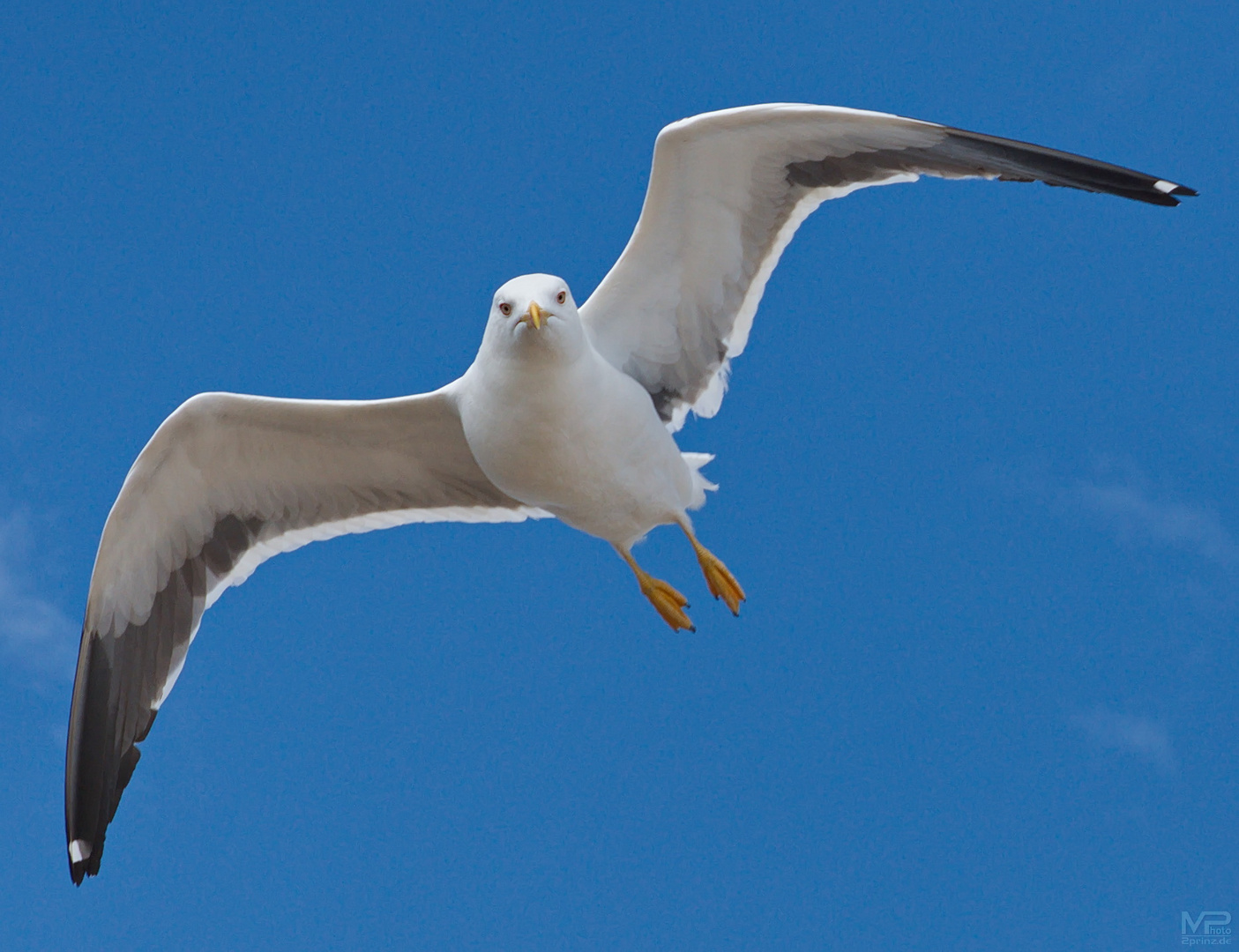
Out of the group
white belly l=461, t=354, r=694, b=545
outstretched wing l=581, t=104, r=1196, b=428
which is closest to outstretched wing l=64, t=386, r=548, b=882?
white belly l=461, t=354, r=694, b=545

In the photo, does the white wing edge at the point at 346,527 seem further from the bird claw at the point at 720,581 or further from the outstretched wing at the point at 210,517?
the bird claw at the point at 720,581

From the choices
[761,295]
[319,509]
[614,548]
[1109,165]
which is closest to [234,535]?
[319,509]

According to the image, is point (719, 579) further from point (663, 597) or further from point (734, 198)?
point (734, 198)

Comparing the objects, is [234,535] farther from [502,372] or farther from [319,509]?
[502,372]

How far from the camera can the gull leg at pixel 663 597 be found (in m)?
9.41

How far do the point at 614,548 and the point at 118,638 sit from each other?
10.5ft

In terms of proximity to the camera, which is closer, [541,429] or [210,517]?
[541,429]

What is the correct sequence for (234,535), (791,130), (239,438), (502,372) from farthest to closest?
(234,535)
(239,438)
(791,130)
(502,372)

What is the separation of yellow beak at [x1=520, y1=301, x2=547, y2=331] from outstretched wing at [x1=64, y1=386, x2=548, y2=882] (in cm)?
136

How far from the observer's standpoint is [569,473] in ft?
27.1

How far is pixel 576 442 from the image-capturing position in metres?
8.13

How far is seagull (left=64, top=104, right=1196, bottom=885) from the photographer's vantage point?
26.8 ft

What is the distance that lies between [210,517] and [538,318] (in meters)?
3.07

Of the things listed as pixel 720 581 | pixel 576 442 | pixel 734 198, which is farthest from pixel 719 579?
pixel 734 198
